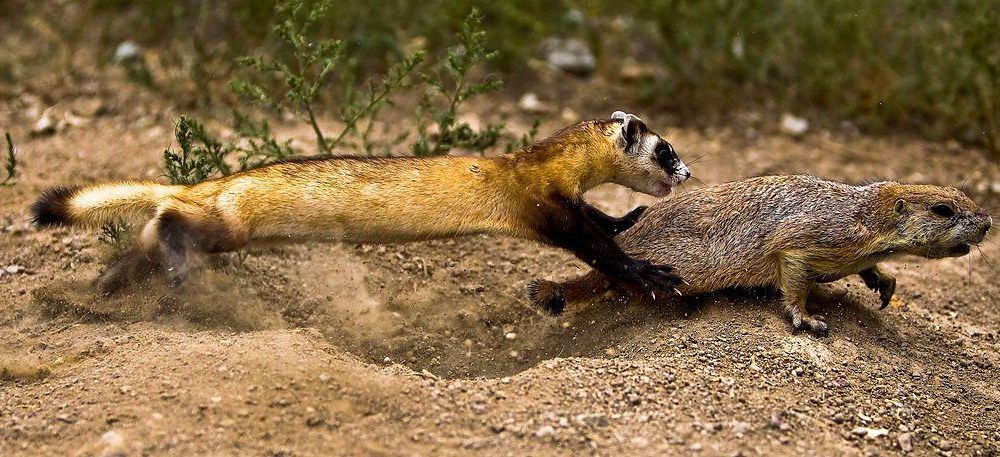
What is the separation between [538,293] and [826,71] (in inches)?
174

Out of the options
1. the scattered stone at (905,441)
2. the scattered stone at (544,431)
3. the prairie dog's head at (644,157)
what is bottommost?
the scattered stone at (905,441)

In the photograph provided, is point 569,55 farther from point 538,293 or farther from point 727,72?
Result: point 538,293

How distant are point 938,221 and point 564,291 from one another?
1880 mm

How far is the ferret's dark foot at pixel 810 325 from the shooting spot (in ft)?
16.9

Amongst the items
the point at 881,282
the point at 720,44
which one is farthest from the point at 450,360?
the point at 720,44

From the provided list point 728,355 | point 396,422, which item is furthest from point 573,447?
point 728,355

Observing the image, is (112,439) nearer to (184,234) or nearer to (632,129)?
(184,234)

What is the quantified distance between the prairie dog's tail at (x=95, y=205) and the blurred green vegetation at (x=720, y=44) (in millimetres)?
3343

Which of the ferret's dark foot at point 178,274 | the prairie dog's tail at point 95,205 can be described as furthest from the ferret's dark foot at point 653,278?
the prairie dog's tail at point 95,205

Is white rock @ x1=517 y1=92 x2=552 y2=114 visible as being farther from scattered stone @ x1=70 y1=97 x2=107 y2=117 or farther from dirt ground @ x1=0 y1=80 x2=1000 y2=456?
scattered stone @ x1=70 y1=97 x2=107 y2=117

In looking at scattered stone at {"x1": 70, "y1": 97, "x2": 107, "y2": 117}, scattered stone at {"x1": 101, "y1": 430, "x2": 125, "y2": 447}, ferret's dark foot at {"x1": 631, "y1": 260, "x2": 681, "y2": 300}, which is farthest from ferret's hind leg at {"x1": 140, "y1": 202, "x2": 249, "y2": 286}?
scattered stone at {"x1": 70, "y1": 97, "x2": 107, "y2": 117}

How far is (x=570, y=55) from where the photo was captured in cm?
934

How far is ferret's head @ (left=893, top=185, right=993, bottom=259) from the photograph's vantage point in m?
5.28

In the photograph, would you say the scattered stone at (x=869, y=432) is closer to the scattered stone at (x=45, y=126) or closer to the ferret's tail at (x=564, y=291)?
the ferret's tail at (x=564, y=291)
